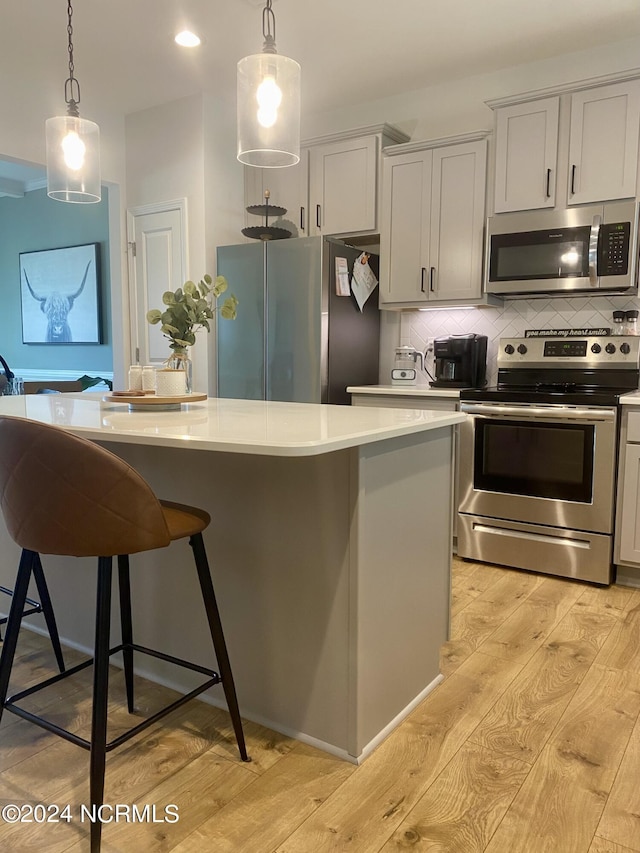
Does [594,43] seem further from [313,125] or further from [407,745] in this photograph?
[407,745]

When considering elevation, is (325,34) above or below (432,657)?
above

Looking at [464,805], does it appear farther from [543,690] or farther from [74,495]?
[74,495]

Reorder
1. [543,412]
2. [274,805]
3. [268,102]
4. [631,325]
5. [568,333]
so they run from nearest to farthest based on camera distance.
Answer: [274,805], [268,102], [543,412], [631,325], [568,333]

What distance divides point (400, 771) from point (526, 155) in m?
3.02

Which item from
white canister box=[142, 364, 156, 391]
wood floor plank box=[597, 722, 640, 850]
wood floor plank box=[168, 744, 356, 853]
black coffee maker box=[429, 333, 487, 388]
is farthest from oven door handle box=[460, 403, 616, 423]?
wood floor plank box=[168, 744, 356, 853]

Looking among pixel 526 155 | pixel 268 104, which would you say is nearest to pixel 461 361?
pixel 526 155

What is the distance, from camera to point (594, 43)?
3322 millimetres

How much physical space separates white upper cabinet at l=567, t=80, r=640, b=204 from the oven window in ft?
3.94

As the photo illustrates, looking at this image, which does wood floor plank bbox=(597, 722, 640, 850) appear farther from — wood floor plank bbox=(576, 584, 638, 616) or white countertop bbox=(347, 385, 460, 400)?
white countertop bbox=(347, 385, 460, 400)

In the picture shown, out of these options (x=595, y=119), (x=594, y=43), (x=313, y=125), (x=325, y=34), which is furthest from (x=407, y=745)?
(x=313, y=125)

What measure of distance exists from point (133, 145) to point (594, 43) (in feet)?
9.88

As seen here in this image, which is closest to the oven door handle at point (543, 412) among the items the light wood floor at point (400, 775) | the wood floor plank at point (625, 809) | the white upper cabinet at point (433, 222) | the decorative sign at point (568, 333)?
the decorative sign at point (568, 333)

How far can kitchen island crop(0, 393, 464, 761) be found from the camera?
1605mm

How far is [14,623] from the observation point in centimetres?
154
